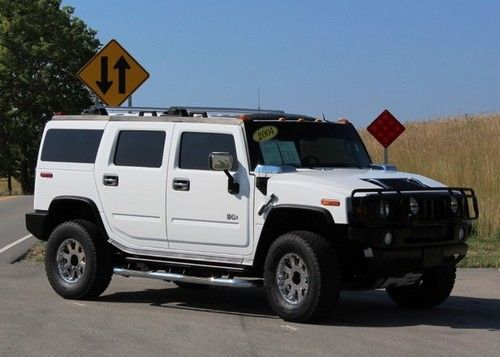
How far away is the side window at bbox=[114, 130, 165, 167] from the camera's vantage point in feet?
31.6

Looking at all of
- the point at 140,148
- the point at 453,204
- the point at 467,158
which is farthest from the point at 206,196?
the point at 467,158

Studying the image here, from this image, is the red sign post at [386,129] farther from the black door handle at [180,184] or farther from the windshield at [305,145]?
the black door handle at [180,184]

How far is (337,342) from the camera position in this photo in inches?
306

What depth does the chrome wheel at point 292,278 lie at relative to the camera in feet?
27.9

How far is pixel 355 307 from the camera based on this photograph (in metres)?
9.88

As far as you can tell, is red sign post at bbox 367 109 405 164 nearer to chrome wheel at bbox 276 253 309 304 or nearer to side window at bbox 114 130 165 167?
side window at bbox 114 130 165 167

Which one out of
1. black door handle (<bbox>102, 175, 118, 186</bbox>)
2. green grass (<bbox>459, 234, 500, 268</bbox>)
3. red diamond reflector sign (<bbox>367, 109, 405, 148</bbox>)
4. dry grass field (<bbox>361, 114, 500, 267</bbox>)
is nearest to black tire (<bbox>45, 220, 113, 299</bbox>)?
black door handle (<bbox>102, 175, 118, 186</bbox>)

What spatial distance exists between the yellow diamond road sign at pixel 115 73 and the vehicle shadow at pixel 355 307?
196 inches

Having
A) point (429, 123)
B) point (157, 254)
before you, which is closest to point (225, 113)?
point (157, 254)

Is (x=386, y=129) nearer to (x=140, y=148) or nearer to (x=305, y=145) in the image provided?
(x=305, y=145)

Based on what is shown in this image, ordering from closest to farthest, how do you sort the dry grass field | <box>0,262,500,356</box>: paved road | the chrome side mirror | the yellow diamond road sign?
<box>0,262,500,356</box>: paved road, the chrome side mirror, the yellow diamond road sign, the dry grass field

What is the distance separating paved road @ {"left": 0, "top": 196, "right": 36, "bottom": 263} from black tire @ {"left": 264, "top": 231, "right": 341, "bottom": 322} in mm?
6327

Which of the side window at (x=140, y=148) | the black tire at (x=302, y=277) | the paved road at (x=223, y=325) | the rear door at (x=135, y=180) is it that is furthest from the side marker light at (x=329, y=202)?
the side window at (x=140, y=148)

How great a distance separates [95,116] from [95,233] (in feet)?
4.34
